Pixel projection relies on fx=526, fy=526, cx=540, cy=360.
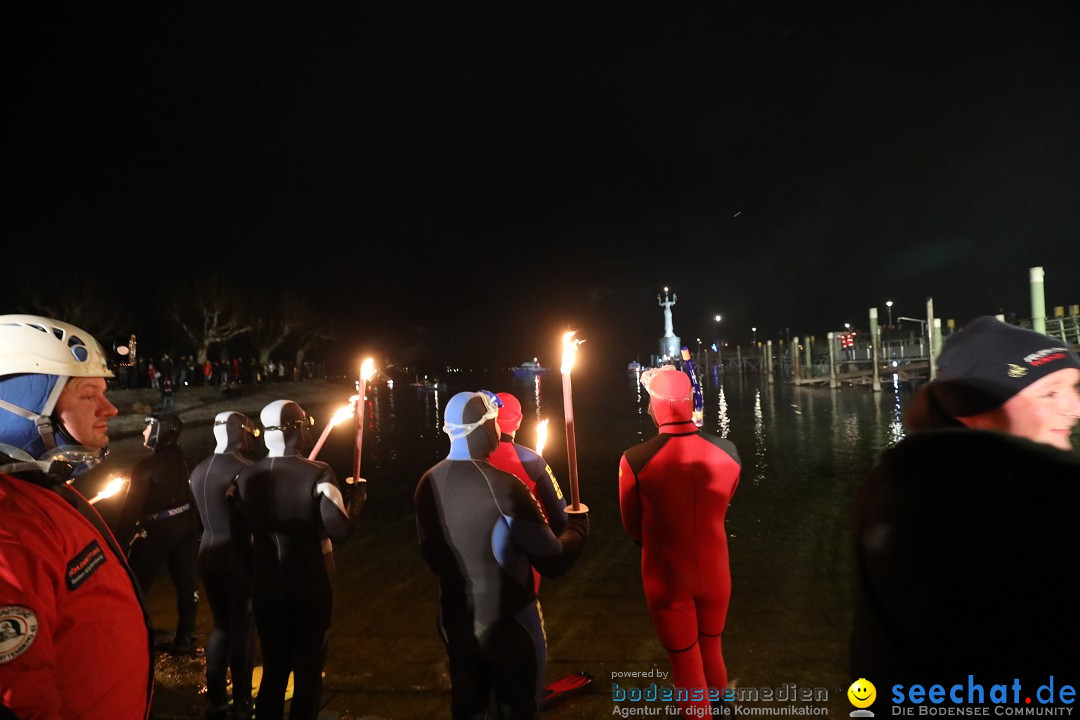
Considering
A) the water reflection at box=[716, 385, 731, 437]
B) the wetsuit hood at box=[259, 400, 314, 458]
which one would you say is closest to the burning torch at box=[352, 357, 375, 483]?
the wetsuit hood at box=[259, 400, 314, 458]

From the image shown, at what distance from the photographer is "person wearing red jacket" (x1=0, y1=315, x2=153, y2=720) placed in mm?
1413

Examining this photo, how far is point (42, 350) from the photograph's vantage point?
6.18 feet

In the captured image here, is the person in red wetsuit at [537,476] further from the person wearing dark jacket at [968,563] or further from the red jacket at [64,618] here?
the person wearing dark jacket at [968,563]

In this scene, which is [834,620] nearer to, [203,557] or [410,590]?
[410,590]

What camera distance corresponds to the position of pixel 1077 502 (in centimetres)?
92

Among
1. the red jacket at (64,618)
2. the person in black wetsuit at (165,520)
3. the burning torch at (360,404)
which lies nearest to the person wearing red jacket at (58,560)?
the red jacket at (64,618)

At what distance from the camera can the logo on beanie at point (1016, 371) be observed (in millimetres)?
1692

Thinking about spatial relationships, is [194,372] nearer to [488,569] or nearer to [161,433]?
[161,433]

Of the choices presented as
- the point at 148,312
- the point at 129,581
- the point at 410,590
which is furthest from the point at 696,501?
the point at 148,312

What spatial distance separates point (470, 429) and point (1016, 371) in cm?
227

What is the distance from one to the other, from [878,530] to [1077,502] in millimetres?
310

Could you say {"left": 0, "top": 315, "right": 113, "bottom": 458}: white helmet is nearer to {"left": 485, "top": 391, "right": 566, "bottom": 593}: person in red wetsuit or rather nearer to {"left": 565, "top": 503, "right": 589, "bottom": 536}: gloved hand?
{"left": 565, "top": 503, "right": 589, "bottom": 536}: gloved hand

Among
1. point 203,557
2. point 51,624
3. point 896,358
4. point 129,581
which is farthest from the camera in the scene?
point 896,358

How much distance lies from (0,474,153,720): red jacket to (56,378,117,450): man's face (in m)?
0.21
